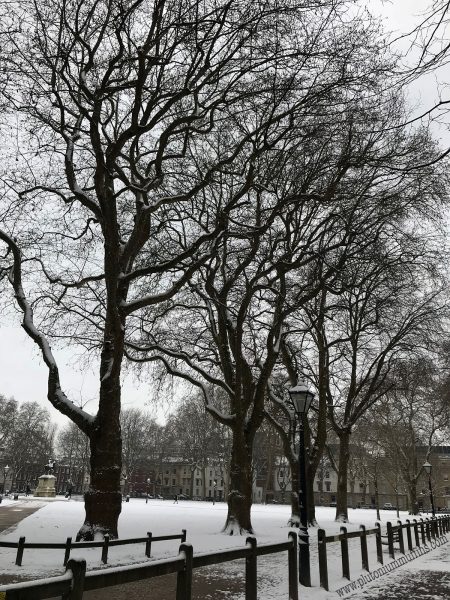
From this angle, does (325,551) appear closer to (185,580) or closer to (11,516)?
(185,580)

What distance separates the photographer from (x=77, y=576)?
3.39 meters

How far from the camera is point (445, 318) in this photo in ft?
82.4

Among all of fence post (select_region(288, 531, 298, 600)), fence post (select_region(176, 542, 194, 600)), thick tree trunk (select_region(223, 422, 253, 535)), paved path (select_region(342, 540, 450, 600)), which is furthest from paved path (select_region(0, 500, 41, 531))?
fence post (select_region(176, 542, 194, 600))

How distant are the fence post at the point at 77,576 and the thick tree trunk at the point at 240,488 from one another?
14.5 metres

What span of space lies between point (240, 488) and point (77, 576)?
1466cm

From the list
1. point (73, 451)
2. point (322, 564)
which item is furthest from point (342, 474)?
point (73, 451)

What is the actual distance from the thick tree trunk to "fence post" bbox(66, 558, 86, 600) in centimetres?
1445

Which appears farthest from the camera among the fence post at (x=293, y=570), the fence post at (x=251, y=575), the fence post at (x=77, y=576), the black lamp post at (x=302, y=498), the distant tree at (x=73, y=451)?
the distant tree at (x=73, y=451)

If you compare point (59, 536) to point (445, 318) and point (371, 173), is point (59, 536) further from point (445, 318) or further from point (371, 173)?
point (445, 318)

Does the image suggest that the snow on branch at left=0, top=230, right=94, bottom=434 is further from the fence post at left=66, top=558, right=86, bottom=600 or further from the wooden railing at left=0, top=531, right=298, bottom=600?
the fence post at left=66, top=558, right=86, bottom=600

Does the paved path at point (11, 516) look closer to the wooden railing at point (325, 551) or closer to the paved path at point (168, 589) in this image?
the paved path at point (168, 589)

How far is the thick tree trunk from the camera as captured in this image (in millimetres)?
16989

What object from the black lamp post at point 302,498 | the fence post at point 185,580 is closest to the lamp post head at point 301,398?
the black lamp post at point 302,498

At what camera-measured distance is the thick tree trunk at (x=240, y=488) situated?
17.0 meters
